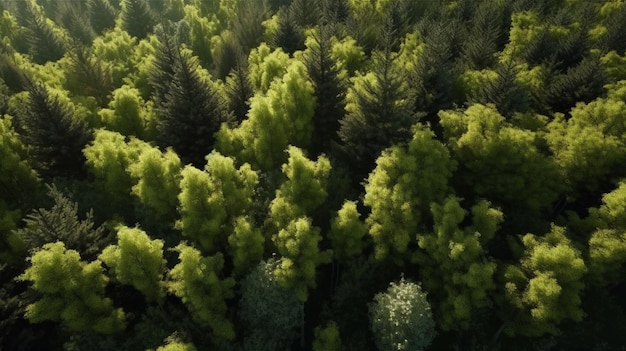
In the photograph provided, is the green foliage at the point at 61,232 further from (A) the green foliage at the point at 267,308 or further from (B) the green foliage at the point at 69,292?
(A) the green foliage at the point at 267,308

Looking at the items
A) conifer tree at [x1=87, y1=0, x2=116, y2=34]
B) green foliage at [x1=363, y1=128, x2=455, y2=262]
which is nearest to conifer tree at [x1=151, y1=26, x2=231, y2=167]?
green foliage at [x1=363, y1=128, x2=455, y2=262]

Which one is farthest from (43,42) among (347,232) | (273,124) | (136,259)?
(347,232)

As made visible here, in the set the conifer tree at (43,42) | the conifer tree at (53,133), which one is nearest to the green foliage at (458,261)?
the conifer tree at (53,133)

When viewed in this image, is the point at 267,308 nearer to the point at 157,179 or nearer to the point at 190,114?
the point at 157,179

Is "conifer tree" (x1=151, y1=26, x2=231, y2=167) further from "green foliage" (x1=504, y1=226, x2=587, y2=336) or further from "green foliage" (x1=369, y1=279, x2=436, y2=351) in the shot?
"green foliage" (x1=504, y1=226, x2=587, y2=336)

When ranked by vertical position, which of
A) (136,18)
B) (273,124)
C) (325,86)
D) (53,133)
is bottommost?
(273,124)

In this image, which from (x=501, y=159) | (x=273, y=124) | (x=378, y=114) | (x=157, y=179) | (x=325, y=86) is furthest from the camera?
(x=325, y=86)

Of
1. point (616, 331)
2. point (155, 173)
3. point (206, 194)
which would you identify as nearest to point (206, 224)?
point (206, 194)
